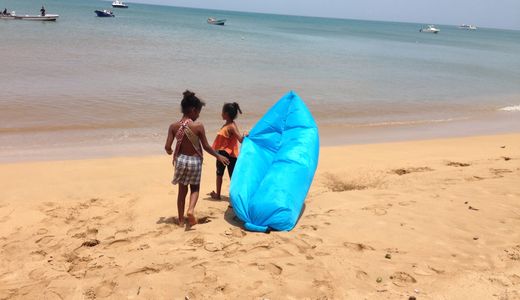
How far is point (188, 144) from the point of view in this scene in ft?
14.5

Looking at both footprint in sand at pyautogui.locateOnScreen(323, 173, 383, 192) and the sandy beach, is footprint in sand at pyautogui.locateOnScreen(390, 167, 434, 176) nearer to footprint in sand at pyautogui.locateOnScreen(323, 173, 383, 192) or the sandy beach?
the sandy beach

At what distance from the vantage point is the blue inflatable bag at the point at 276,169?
4.46m

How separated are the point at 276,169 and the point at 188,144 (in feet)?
3.21

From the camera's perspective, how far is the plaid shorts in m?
4.45

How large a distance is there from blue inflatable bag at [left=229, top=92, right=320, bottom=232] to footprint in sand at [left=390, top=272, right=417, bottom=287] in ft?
3.81

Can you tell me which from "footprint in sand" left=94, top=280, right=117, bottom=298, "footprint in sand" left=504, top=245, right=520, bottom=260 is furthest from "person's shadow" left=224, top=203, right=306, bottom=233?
"footprint in sand" left=504, top=245, right=520, bottom=260

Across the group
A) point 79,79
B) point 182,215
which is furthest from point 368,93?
point 182,215

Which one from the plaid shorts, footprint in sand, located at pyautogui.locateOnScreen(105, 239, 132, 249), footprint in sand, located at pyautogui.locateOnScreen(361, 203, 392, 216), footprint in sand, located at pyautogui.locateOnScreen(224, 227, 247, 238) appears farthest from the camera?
footprint in sand, located at pyautogui.locateOnScreen(361, 203, 392, 216)

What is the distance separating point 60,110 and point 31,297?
8.31 m

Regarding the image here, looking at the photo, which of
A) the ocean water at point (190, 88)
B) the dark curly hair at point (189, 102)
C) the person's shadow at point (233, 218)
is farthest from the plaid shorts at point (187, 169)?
the ocean water at point (190, 88)

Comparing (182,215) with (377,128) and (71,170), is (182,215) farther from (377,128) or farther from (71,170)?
(377,128)

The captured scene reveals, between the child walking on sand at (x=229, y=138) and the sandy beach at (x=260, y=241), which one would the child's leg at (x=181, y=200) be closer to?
the sandy beach at (x=260, y=241)

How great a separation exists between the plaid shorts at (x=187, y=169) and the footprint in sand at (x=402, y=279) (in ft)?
6.71

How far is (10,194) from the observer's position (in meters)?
5.65
